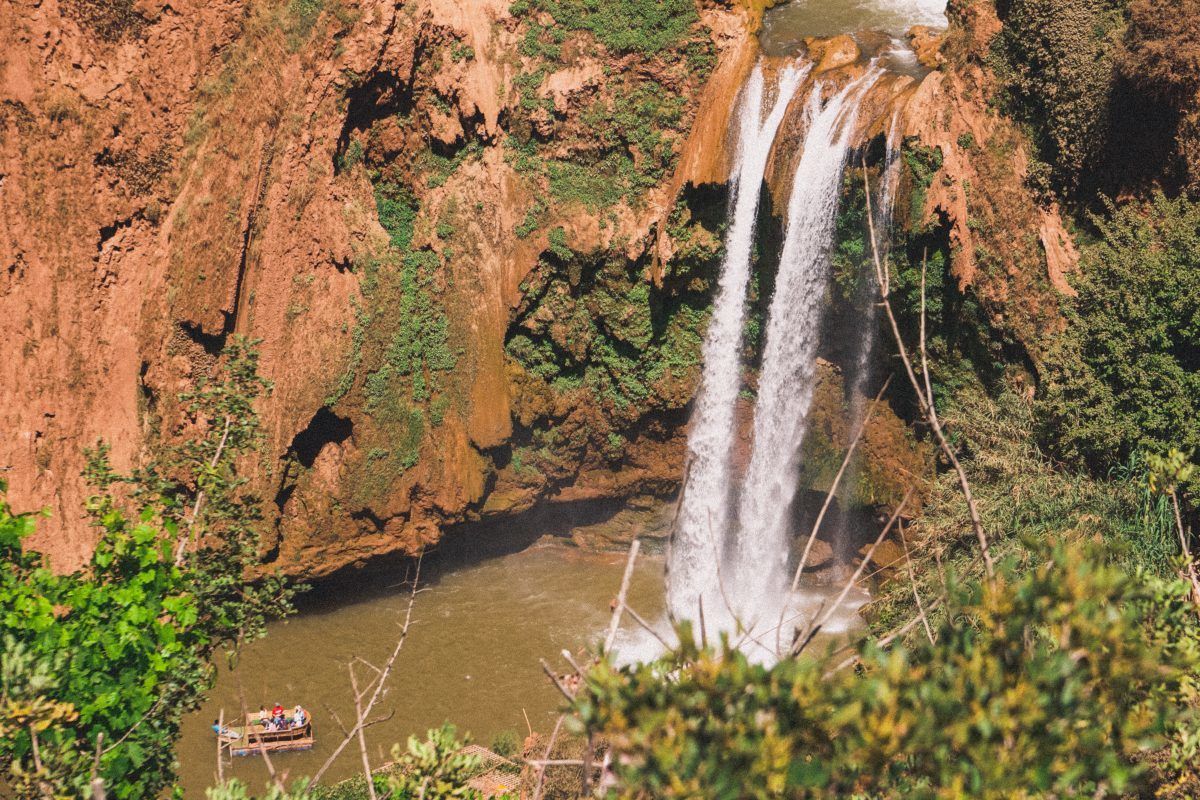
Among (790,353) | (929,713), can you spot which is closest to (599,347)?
(790,353)

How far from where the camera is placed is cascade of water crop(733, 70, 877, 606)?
16.8m

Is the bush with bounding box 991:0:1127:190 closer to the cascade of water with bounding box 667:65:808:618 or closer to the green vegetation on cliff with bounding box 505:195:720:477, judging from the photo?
the cascade of water with bounding box 667:65:808:618

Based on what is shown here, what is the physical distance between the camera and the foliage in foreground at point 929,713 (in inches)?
150

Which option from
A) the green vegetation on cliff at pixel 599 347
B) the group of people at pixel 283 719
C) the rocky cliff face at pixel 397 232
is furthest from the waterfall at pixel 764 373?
the group of people at pixel 283 719

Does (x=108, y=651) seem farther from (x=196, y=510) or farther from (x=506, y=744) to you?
(x=506, y=744)

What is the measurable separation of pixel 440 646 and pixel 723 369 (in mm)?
8469

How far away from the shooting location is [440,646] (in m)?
18.1

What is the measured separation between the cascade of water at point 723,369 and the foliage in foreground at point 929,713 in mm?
13729

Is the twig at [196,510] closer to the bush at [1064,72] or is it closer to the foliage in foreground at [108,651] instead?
the foliage in foreground at [108,651]

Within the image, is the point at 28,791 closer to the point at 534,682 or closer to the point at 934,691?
the point at 934,691

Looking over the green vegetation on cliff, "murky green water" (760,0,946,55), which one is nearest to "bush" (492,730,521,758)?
the green vegetation on cliff

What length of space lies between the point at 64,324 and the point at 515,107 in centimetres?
1006

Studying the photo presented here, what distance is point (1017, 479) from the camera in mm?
14125

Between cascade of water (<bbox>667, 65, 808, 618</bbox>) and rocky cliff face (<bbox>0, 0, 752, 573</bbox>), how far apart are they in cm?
48
